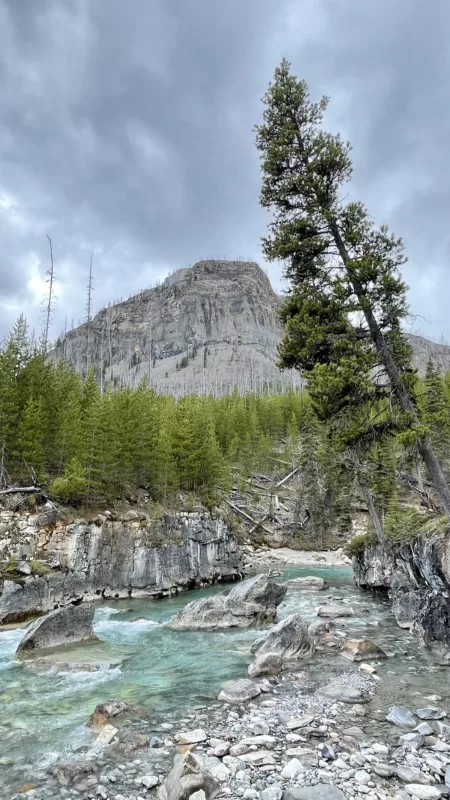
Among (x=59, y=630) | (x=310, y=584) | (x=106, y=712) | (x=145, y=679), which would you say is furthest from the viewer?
(x=310, y=584)

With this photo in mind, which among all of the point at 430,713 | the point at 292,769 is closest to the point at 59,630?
the point at 292,769

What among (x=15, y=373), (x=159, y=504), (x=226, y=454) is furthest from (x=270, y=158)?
(x=226, y=454)

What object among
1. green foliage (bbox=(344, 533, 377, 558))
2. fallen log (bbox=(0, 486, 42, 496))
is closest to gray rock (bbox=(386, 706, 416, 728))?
green foliage (bbox=(344, 533, 377, 558))

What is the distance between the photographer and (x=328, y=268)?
15.8m

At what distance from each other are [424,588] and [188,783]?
1458 cm

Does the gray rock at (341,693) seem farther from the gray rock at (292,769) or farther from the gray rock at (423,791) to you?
the gray rock at (423,791)

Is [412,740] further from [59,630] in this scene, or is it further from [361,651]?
[59,630]

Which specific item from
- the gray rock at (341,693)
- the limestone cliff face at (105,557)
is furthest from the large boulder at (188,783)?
the limestone cliff face at (105,557)

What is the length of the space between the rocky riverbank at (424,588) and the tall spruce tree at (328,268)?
84.0 inches

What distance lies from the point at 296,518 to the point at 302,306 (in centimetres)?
5032

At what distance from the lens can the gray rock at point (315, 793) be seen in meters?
5.95

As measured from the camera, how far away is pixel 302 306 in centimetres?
1541

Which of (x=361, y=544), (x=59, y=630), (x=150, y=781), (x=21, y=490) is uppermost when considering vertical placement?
(x=21, y=490)

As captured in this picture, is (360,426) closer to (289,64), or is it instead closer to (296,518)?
(289,64)
